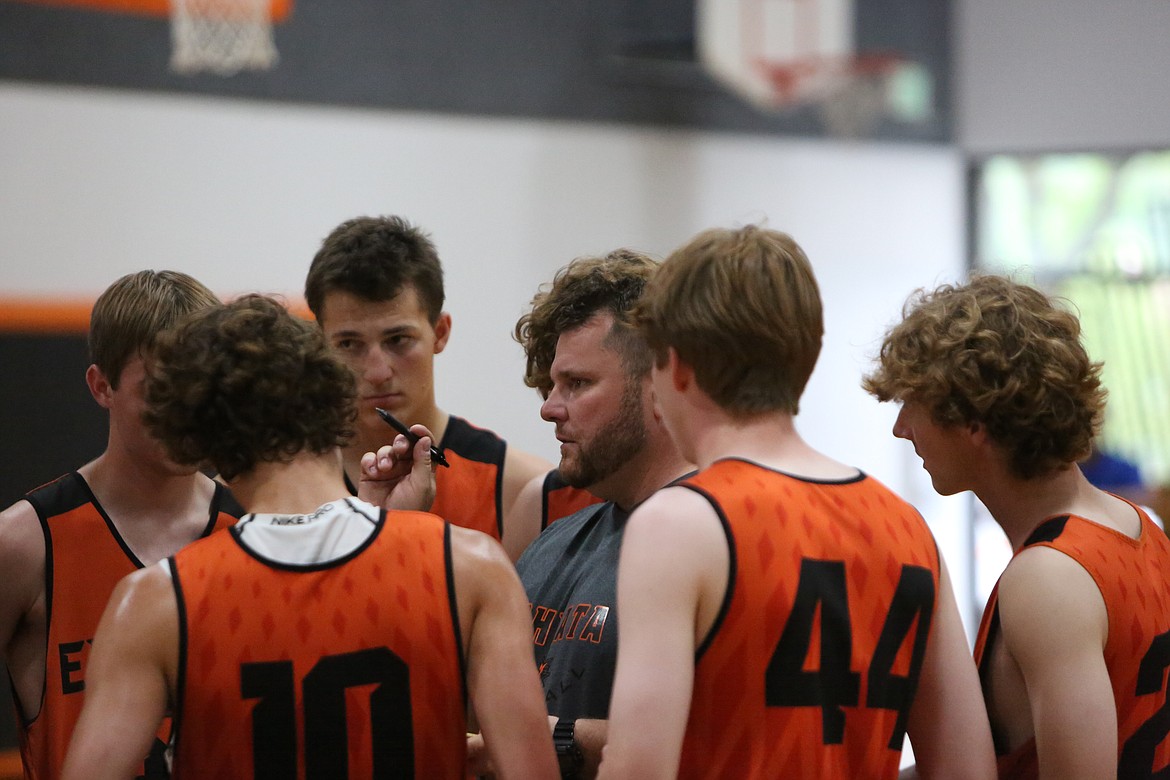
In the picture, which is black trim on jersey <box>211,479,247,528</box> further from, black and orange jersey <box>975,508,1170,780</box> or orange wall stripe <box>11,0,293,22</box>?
orange wall stripe <box>11,0,293,22</box>

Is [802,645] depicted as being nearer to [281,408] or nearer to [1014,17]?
[281,408]

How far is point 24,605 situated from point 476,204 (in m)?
4.69

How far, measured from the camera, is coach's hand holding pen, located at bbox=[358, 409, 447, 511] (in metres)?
2.35

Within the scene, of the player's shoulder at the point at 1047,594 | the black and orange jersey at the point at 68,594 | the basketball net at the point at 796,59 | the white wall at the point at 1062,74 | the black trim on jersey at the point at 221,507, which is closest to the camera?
the player's shoulder at the point at 1047,594

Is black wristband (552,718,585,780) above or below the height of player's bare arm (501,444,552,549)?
below

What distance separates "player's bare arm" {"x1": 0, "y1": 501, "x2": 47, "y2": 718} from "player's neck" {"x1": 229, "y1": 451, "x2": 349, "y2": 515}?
2.37ft

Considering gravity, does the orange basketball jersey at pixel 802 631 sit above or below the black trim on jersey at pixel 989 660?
above

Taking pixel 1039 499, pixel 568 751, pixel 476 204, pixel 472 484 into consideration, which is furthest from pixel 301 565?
pixel 476 204

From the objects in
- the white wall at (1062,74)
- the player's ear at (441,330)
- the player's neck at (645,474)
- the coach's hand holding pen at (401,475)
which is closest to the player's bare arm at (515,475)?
the player's ear at (441,330)

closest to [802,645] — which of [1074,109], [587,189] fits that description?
[587,189]

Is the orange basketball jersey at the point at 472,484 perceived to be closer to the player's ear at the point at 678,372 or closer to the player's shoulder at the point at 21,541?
the player's shoulder at the point at 21,541

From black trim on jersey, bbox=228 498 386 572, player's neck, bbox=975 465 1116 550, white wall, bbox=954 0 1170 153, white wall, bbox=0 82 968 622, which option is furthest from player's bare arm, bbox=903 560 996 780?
white wall, bbox=954 0 1170 153

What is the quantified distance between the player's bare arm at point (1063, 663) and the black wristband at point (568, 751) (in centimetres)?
71

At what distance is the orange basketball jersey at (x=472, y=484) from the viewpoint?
3.00 meters
